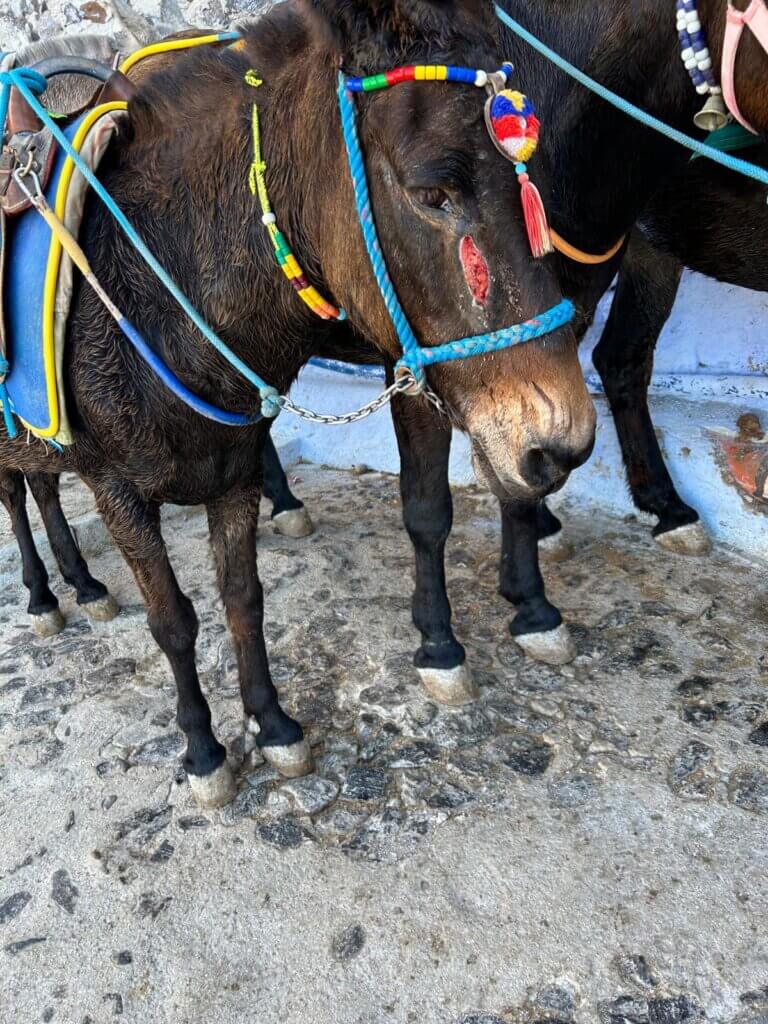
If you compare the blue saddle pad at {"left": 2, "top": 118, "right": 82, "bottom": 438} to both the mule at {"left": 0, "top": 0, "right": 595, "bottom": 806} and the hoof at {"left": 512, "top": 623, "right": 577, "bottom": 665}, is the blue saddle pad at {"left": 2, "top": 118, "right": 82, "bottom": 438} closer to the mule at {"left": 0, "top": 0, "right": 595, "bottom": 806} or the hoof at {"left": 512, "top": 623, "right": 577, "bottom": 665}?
the mule at {"left": 0, "top": 0, "right": 595, "bottom": 806}

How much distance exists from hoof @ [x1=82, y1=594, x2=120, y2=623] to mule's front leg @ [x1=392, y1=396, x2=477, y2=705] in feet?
4.61

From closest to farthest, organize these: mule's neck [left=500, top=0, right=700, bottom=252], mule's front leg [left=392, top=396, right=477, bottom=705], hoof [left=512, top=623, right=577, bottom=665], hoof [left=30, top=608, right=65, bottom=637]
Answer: mule's neck [left=500, top=0, right=700, bottom=252] → mule's front leg [left=392, top=396, right=477, bottom=705] → hoof [left=512, top=623, right=577, bottom=665] → hoof [left=30, top=608, right=65, bottom=637]

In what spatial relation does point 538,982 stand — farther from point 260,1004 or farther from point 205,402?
point 205,402

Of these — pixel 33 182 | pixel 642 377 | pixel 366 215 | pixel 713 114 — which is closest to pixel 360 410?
pixel 366 215

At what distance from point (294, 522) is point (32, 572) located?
3.88ft

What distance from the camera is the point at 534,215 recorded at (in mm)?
1343

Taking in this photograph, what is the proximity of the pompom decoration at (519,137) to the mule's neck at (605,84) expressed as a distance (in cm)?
70

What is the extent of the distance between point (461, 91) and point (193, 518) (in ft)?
10.6

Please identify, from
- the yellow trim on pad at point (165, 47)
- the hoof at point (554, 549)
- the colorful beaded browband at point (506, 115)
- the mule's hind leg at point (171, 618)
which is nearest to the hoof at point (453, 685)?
the mule's hind leg at point (171, 618)

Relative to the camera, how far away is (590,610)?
3.09m

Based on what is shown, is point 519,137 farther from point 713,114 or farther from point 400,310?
point 713,114

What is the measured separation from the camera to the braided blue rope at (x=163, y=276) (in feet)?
5.62

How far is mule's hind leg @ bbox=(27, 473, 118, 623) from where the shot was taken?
11.1ft

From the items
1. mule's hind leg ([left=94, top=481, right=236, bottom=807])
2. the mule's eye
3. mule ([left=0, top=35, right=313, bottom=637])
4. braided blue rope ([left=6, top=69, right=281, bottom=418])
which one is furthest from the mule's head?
mule ([left=0, top=35, right=313, bottom=637])
